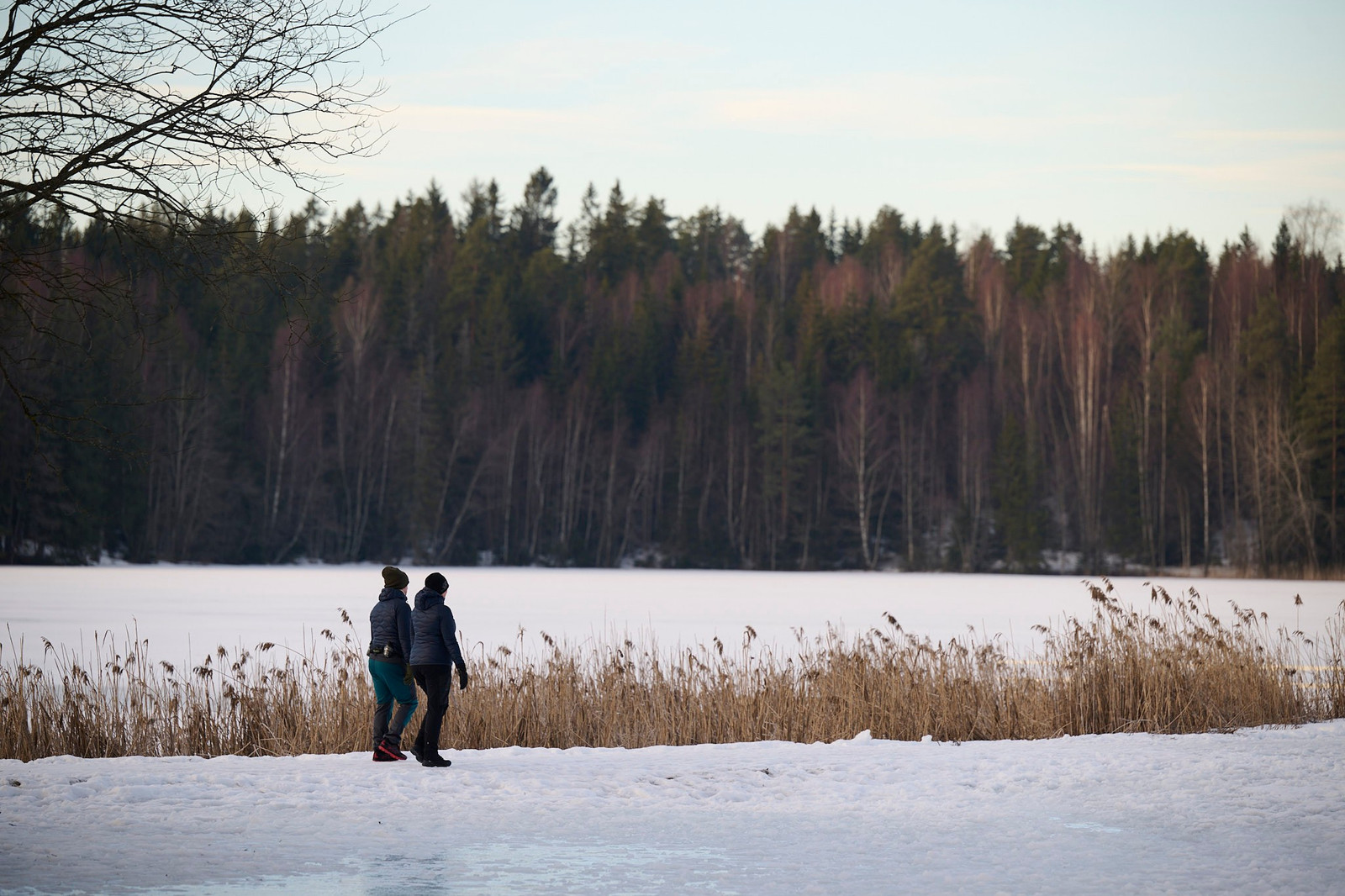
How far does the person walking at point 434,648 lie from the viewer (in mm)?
8234

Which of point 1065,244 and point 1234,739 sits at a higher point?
point 1065,244

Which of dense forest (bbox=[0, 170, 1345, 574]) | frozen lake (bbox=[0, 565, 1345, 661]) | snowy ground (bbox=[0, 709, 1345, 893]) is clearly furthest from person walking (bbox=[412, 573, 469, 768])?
dense forest (bbox=[0, 170, 1345, 574])

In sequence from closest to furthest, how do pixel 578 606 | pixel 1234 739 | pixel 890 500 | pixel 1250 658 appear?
pixel 1234 739, pixel 1250 658, pixel 578 606, pixel 890 500

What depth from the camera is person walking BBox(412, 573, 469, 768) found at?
8234 mm

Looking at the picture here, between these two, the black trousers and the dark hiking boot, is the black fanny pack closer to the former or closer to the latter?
the black trousers

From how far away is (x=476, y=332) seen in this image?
7219cm

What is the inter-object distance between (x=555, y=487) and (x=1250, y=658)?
56946mm

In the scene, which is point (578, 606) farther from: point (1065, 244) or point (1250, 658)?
point (1065, 244)

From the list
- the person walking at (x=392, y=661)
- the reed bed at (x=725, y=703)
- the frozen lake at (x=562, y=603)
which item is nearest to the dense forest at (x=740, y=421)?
the frozen lake at (x=562, y=603)

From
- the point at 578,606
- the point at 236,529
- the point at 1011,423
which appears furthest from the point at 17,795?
the point at 1011,423

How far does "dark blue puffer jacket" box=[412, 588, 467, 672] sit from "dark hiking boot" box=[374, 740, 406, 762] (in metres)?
0.72

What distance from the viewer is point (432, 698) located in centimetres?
838

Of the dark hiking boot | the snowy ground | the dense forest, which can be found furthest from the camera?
the dense forest

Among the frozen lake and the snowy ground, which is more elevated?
the snowy ground
